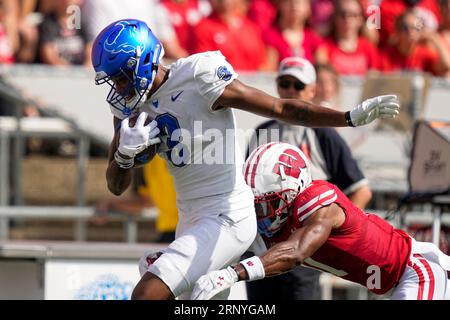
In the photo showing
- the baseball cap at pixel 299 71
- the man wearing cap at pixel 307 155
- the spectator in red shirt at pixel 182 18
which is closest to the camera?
the man wearing cap at pixel 307 155

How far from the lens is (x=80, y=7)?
31.5 ft

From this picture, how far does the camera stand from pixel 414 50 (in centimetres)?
1004

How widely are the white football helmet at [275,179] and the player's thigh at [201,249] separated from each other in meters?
0.10

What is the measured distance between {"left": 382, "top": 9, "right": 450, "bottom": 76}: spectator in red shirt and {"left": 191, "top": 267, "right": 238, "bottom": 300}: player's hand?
5.89 metres

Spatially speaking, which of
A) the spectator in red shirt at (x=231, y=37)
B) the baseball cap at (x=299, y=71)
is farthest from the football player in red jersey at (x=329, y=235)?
the spectator in red shirt at (x=231, y=37)

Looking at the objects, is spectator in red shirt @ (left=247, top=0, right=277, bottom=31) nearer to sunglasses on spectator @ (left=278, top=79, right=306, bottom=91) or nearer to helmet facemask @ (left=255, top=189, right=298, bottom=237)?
sunglasses on spectator @ (left=278, top=79, right=306, bottom=91)

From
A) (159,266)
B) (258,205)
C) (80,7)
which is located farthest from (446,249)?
(80,7)

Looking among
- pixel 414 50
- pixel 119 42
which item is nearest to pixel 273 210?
pixel 119 42

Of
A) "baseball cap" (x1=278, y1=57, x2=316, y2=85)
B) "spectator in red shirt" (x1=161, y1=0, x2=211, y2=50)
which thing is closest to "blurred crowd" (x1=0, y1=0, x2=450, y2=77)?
"spectator in red shirt" (x1=161, y1=0, x2=211, y2=50)

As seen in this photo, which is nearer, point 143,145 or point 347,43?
point 143,145

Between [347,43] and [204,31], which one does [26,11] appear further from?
[347,43]

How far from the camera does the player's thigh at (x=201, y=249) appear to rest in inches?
187

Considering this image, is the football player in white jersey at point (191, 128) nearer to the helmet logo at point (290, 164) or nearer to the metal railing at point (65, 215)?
the helmet logo at point (290, 164)
